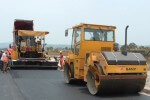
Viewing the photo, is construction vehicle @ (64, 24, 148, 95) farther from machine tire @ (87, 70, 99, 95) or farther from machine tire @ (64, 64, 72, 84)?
machine tire @ (64, 64, 72, 84)

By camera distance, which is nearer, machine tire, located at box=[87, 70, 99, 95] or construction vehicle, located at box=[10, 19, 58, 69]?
machine tire, located at box=[87, 70, 99, 95]

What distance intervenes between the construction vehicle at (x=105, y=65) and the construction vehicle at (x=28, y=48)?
1214 cm

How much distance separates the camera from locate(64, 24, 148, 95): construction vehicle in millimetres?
11406

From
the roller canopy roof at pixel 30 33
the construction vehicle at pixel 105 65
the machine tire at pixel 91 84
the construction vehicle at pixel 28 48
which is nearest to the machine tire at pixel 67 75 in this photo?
the construction vehicle at pixel 105 65

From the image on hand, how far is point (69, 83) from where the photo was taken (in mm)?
15516

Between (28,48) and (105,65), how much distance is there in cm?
1692

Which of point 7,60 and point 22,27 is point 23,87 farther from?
point 22,27

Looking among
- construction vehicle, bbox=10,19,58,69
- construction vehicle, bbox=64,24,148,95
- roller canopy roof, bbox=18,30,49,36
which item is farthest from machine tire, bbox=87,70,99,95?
roller canopy roof, bbox=18,30,49,36

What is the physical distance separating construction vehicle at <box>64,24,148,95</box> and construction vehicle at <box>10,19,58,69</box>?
1214cm

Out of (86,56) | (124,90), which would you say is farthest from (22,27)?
(124,90)

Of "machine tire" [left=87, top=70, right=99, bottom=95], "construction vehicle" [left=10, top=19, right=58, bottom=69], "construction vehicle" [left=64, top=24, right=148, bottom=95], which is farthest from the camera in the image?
"construction vehicle" [left=10, top=19, right=58, bottom=69]

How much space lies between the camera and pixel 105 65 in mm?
11367

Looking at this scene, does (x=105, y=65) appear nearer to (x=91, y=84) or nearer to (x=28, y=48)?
(x=91, y=84)

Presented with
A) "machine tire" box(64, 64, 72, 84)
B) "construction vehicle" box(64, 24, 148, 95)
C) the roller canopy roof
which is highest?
the roller canopy roof
